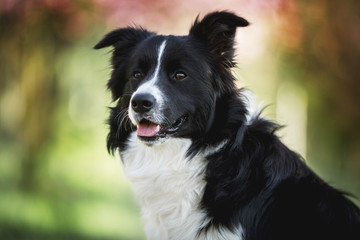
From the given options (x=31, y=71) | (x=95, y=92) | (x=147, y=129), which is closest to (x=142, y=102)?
(x=147, y=129)

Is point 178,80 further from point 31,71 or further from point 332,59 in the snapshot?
point 332,59

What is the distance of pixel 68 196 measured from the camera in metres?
7.76

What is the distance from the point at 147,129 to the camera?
11.5ft

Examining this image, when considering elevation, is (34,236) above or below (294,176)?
below

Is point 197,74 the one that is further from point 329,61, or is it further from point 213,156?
point 329,61

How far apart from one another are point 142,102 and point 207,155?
0.70 metres

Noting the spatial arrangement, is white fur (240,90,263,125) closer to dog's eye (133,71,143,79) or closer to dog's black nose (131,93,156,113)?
dog's black nose (131,93,156,113)

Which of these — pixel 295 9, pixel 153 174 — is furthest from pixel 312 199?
pixel 295 9

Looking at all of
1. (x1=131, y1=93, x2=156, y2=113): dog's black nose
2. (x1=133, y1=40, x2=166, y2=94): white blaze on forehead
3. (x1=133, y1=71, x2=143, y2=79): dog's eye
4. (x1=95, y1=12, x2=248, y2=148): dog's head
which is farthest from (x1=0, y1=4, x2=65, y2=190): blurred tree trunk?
(x1=131, y1=93, x2=156, y2=113): dog's black nose

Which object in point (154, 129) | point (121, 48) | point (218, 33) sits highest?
point (121, 48)

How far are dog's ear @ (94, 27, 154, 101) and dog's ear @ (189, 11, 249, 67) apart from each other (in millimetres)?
572

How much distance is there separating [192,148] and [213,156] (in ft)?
0.65

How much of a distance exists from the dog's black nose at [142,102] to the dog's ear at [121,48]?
0.72 m

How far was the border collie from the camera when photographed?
3.11m
